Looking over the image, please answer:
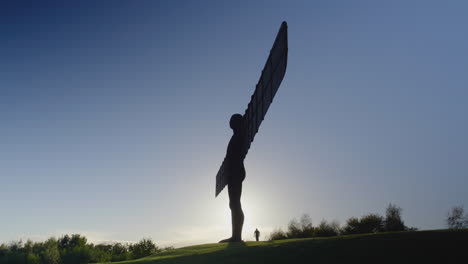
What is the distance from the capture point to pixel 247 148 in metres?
14.0

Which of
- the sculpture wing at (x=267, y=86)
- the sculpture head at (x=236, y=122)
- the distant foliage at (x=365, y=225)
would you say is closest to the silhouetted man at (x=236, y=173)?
the sculpture head at (x=236, y=122)

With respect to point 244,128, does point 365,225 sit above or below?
below

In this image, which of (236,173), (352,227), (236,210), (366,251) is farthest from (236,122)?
(352,227)

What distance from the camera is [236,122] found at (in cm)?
1470

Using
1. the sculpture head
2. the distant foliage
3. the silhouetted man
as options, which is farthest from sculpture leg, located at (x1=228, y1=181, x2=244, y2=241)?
the distant foliage

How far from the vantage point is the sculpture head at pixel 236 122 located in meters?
14.7

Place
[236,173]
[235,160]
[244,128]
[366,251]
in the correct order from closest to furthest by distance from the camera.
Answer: [366,251]
[236,173]
[235,160]
[244,128]

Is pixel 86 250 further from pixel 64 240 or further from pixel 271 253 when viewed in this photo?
pixel 271 253

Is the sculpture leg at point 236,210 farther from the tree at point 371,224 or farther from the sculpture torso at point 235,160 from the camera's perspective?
the tree at point 371,224

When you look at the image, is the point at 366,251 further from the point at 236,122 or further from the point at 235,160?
the point at 236,122

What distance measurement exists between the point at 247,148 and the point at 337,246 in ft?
20.7

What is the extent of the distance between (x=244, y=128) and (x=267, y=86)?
343 cm

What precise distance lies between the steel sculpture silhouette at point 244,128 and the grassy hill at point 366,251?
147 inches

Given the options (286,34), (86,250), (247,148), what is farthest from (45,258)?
(286,34)
